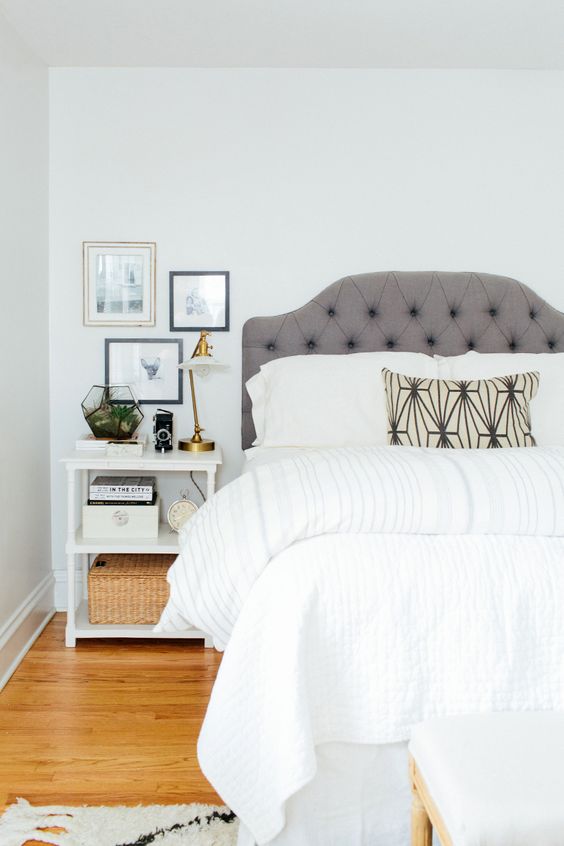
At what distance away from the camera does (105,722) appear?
200cm

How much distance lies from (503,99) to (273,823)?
2682 millimetres

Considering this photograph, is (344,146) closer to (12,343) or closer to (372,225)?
(372,225)

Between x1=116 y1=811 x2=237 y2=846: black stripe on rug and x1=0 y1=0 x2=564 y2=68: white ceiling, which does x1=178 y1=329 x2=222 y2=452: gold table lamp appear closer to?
x1=0 y1=0 x2=564 y2=68: white ceiling

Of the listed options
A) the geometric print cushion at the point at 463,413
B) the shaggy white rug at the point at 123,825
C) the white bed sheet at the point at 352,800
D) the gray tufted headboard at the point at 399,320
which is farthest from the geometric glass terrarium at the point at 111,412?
the white bed sheet at the point at 352,800

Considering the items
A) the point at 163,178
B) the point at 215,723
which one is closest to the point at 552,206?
the point at 163,178

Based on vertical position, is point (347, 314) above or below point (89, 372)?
above

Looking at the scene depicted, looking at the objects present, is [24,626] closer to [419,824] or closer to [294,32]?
[419,824]

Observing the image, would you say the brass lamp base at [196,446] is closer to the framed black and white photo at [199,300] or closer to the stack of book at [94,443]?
the stack of book at [94,443]

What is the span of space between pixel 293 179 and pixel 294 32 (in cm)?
52

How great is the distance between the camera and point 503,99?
113 inches

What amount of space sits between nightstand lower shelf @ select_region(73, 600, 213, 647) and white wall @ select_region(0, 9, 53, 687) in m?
0.18

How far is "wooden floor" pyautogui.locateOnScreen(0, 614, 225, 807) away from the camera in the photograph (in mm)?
1682

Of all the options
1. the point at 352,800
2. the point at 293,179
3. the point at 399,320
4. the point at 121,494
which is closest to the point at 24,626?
the point at 121,494

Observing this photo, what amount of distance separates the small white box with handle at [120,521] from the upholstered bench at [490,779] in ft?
5.35
